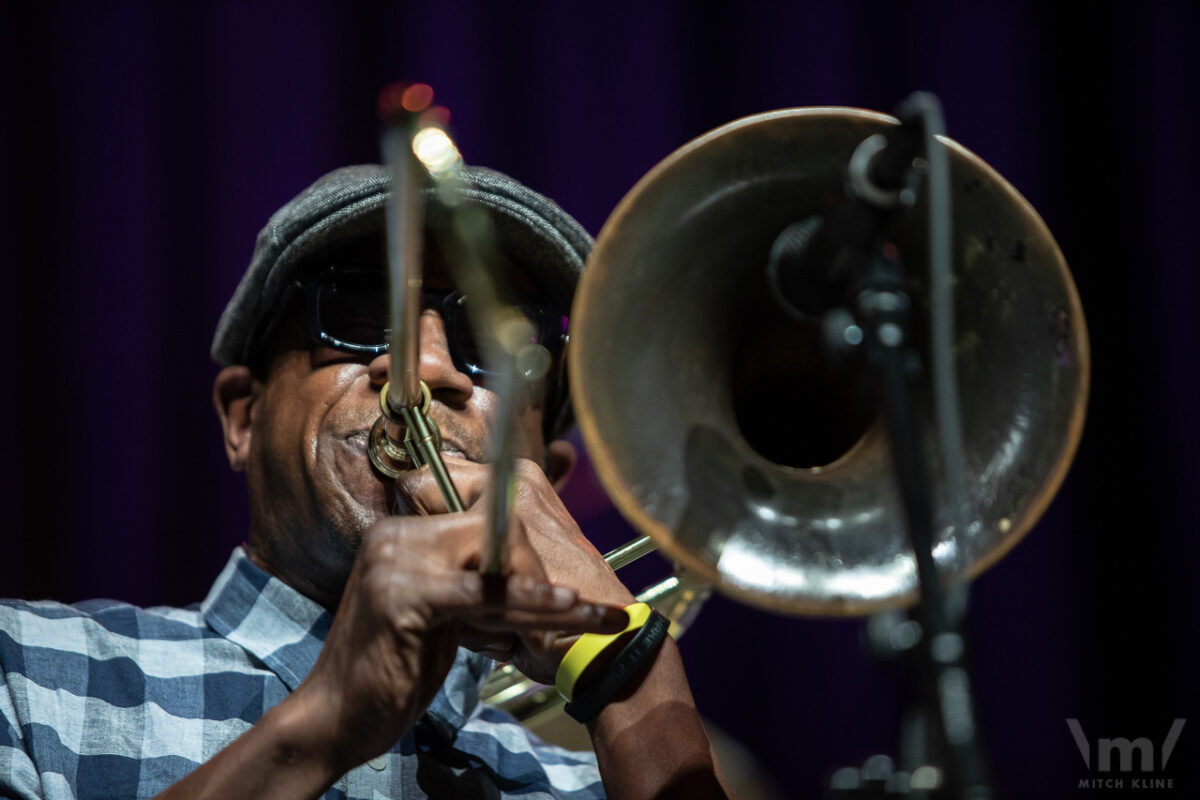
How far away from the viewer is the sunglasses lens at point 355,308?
4.84 feet

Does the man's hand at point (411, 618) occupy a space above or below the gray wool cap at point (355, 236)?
below

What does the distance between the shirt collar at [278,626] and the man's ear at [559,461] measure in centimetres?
37

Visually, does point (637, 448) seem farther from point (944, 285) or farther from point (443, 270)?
point (443, 270)

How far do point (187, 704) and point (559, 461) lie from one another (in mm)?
692

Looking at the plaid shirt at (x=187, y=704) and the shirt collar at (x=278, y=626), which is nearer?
the plaid shirt at (x=187, y=704)

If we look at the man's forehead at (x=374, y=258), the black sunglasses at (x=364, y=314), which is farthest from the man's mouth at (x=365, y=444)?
the man's forehead at (x=374, y=258)

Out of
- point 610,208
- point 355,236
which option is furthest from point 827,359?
point 610,208

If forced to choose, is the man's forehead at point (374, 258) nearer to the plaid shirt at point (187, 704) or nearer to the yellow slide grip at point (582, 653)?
the plaid shirt at point (187, 704)

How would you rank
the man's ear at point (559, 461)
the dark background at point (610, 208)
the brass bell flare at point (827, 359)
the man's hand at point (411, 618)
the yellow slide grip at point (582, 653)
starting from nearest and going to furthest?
1. the man's hand at point (411, 618)
2. the brass bell flare at point (827, 359)
3. the yellow slide grip at point (582, 653)
4. the man's ear at point (559, 461)
5. the dark background at point (610, 208)

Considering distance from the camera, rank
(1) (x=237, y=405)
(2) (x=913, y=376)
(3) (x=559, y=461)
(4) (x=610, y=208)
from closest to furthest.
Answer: (2) (x=913, y=376) < (1) (x=237, y=405) < (3) (x=559, y=461) < (4) (x=610, y=208)

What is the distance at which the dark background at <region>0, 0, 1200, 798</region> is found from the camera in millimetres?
2113

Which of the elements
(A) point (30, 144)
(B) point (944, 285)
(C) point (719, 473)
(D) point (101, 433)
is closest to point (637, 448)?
(C) point (719, 473)

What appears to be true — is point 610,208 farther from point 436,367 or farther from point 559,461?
point 436,367

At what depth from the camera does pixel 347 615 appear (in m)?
0.94
